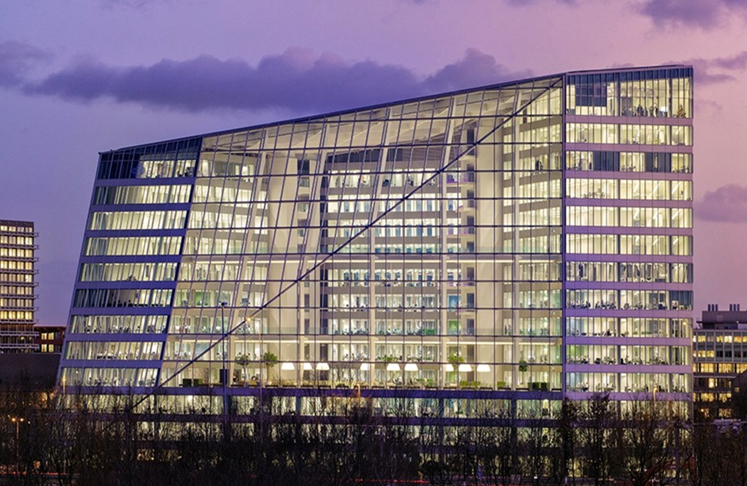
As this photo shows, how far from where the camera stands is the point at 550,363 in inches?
5979

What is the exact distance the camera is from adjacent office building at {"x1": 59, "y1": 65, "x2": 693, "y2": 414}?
152000 mm

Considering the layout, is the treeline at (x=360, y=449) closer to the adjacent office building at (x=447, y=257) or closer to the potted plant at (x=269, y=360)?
the adjacent office building at (x=447, y=257)

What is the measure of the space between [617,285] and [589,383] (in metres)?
10.5

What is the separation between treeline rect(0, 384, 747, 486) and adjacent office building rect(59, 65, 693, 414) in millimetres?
10449

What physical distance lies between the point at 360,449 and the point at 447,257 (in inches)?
1988

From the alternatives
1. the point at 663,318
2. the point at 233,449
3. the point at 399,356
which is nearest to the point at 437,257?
the point at 399,356

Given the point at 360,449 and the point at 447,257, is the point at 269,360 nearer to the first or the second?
the point at 447,257

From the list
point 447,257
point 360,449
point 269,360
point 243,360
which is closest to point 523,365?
point 447,257

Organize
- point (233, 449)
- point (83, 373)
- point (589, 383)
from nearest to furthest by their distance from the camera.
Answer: point (233, 449), point (589, 383), point (83, 373)

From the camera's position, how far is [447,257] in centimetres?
15350

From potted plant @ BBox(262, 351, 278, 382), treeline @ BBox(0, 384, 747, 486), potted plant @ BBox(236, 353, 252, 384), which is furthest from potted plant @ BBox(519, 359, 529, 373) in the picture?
potted plant @ BBox(236, 353, 252, 384)

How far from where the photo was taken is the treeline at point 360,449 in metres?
100

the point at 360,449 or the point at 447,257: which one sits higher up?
the point at 447,257

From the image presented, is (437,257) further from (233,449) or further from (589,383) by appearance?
(233,449)
